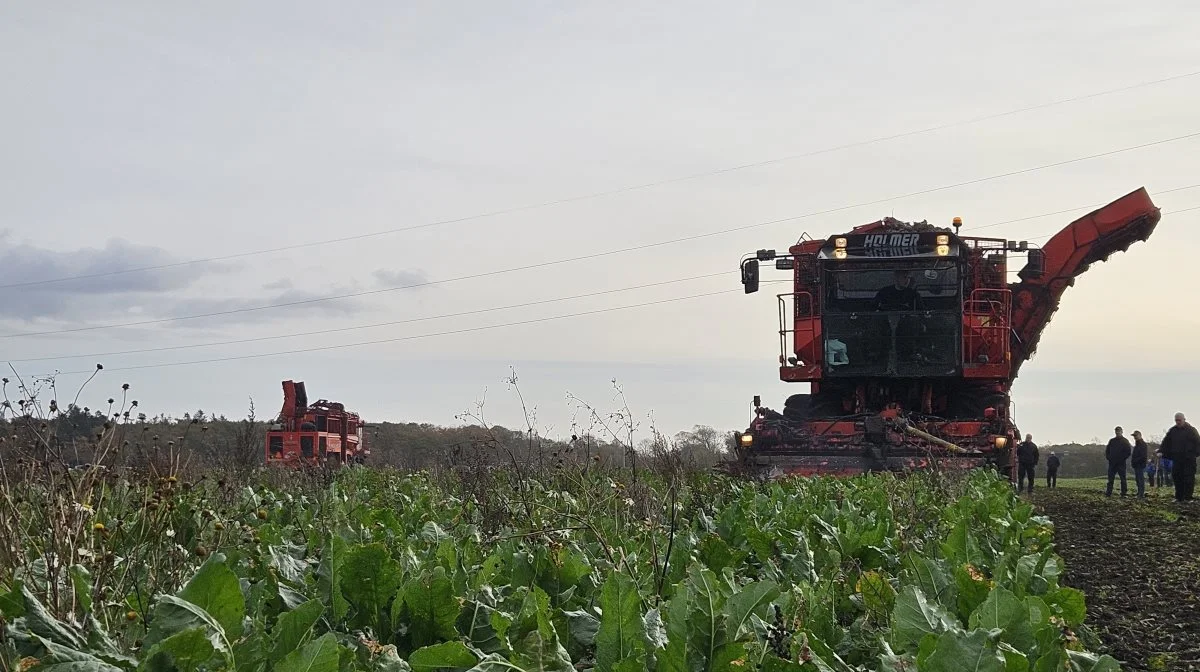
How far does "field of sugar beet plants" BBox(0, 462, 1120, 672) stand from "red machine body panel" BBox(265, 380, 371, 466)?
994 inches

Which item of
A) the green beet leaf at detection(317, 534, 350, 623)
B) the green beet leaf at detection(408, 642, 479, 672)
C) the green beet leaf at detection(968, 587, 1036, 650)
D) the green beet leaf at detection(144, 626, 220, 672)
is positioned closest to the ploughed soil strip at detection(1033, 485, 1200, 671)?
the green beet leaf at detection(968, 587, 1036, 650)

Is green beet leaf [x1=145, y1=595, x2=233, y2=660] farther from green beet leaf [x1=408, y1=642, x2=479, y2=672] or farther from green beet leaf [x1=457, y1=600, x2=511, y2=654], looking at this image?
green beet leaf [x1=457, y1=600, x2=511, y2=654]

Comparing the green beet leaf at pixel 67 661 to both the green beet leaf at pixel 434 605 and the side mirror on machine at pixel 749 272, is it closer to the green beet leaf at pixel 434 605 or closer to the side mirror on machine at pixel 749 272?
the green beet leaf at pixel 434 605

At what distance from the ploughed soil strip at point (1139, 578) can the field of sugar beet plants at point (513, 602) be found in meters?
1.58

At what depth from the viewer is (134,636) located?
10.1ft

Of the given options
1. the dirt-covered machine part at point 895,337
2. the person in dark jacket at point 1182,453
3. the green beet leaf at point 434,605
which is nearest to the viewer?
the green beet leaf at point 434,605

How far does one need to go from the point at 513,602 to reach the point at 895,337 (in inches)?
556

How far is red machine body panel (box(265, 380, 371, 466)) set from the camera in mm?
30812

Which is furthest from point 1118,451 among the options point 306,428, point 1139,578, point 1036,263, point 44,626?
point 44,626

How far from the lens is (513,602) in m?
3.42

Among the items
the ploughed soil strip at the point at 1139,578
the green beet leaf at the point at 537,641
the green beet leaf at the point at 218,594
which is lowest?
the ploughed soil strip at the point at 1139,578

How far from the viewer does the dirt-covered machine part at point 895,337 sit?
15.6 metres

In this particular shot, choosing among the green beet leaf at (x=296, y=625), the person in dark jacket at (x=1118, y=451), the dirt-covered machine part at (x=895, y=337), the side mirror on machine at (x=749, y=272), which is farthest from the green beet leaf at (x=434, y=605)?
the person in dark jacket at (x=1118, y=451)

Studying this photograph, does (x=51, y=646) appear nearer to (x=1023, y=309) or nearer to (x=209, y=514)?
(x=209, y=514)
